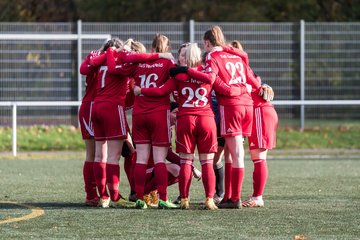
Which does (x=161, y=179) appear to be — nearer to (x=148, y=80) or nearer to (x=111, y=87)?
(x=148, y=80)

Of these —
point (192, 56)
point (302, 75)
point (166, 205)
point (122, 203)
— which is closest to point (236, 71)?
point (192, 56)

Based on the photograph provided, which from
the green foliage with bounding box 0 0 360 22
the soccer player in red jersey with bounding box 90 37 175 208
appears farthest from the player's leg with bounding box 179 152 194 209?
the green foliage with bounding box 0 0 360 22

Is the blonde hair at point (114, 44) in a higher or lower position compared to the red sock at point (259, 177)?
higher

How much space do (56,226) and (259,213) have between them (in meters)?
2.34

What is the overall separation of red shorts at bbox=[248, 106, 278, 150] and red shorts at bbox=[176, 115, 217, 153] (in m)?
0.68

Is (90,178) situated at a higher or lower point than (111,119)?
lower

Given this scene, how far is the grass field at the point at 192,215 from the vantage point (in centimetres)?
998

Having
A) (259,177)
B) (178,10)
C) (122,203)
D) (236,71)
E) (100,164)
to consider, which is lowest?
(122,203)

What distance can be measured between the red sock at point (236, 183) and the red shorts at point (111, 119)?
1298 mm

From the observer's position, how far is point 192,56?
12.2m

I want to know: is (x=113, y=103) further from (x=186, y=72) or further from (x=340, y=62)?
(x=340, y=62)

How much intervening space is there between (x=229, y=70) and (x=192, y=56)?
Answer: 448 mm

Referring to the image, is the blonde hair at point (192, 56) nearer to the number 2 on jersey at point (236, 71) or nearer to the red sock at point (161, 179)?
the number 2 on jersey at point (236, 71)

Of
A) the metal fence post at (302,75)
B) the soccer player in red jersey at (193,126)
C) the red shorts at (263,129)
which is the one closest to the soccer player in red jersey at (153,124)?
the soccer player in red jersey at (193,126)
